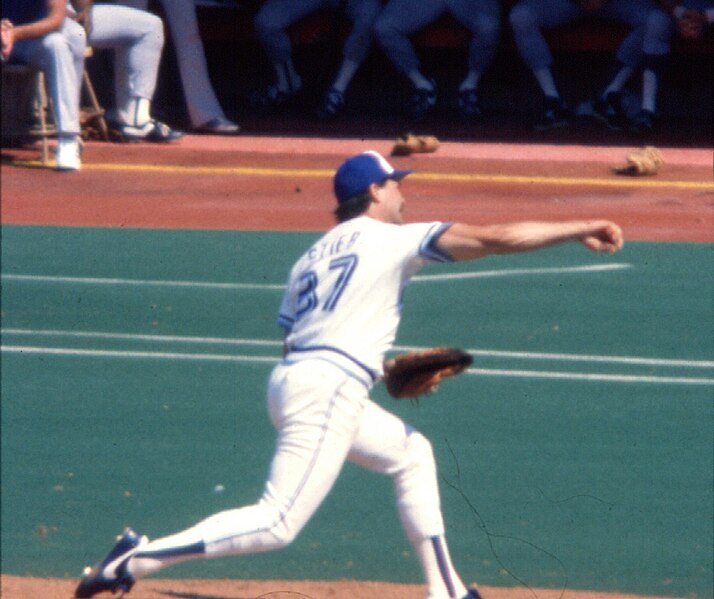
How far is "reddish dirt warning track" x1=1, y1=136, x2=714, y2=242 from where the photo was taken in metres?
11.5

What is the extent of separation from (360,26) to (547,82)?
65.8 inches

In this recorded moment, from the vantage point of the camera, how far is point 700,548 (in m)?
6.85

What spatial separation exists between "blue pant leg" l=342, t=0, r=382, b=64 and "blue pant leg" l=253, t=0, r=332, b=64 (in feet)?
0.83

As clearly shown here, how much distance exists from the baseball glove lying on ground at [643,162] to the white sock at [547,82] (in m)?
1.65

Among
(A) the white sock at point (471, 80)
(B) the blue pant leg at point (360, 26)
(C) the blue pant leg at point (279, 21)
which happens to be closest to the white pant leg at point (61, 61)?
(C) the blue pant leg at point (279, 21)

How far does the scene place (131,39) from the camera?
10.2 meters

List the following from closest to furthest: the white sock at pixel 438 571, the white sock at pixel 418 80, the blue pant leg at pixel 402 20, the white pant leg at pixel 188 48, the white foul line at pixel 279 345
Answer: the white sock at pixel 438 571, the white foul line at pixel 279 345, the white pant leg at pixel 188 48, the blue pant leg at pixel 402 20, the white sock at pixel 418 80

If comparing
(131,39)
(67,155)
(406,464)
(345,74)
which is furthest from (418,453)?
(345,74)

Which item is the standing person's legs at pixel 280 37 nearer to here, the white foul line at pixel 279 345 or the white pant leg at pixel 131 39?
the white pant leg at pixel 131 39

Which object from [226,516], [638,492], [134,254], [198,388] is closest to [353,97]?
[134,254]

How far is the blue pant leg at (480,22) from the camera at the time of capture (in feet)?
42.7

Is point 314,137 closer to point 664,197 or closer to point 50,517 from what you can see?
point 664,197

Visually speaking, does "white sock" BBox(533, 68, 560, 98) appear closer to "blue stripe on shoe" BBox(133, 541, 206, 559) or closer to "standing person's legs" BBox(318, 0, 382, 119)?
"standing person's legs" BBox(318, 0, 382, 119)

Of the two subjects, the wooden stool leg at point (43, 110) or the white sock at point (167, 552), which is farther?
the wooden stool leg at point (43, 110)
